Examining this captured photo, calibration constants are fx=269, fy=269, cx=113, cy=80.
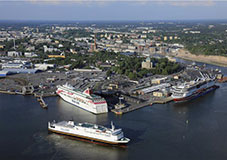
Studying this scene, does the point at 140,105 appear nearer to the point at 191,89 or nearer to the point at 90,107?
the point at 90,107

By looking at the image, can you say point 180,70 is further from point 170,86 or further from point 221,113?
point 221,113

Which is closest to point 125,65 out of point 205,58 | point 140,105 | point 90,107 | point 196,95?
point 196,95

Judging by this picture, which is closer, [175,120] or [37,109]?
[175,120]

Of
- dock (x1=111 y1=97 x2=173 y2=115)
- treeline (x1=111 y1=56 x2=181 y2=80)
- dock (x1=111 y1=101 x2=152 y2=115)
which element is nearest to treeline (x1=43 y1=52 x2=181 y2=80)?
treeline (x1=111 y1=56 x2=181 y2=80)

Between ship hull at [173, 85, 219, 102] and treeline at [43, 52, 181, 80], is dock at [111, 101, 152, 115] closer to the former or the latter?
ship hull at [173, 85, 219, 102]

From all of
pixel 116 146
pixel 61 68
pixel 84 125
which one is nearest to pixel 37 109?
pixel 84 125
